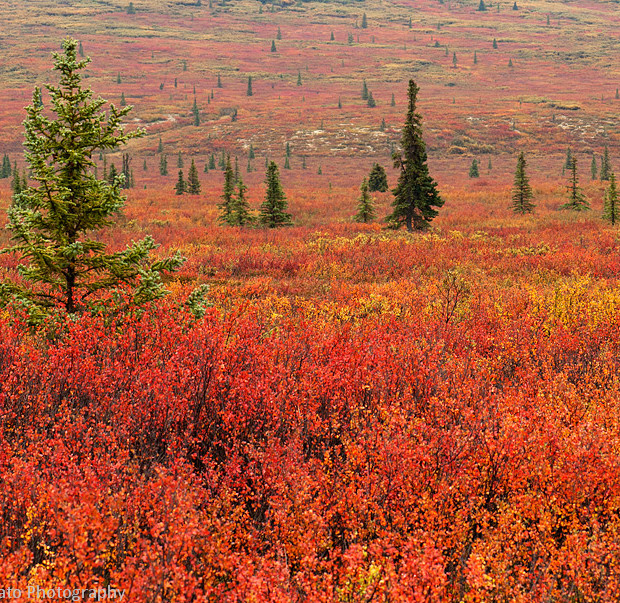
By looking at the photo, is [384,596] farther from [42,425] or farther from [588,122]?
[588,122]

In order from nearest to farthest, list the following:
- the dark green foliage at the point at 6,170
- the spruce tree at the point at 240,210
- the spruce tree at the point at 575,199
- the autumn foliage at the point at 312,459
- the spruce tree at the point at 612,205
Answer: the autumn foliage at the point at 312,459
the spruce tree at the point at 612,205
the spruce tree at the point at 240,210
the spruce tree at the point at 575,199
the dark green foliage at the point at 6,170

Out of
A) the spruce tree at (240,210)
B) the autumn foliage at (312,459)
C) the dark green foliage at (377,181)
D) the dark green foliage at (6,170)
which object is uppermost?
the dark green foliage at (6,170)

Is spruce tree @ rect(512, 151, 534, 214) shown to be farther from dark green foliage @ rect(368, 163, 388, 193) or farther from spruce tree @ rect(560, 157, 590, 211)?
dark green foliage @ rect(368, 163, 388, 193)

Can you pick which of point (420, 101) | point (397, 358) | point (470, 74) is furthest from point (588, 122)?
point (397, 358)

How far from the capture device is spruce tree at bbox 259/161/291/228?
24.7 metres

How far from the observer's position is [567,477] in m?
2.88

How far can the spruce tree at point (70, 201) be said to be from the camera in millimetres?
5410

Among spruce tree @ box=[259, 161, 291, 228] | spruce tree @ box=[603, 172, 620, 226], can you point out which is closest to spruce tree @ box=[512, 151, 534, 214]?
spruce tree @ box=[603, 172, 620, 226]

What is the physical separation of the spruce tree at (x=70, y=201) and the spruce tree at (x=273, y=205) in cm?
1885

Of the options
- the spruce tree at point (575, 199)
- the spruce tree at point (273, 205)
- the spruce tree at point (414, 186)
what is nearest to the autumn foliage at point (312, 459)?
the spruce tree at point (414, 186)

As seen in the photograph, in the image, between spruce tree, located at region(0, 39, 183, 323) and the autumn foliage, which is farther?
spruce tree, located at region(0, 39, 183, 323)

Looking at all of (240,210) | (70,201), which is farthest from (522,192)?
(70,201)

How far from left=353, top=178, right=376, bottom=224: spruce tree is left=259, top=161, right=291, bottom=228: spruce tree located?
4.68 meters

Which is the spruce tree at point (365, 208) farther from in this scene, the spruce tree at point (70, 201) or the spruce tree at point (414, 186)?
the spruce tree at point (70, 201)
